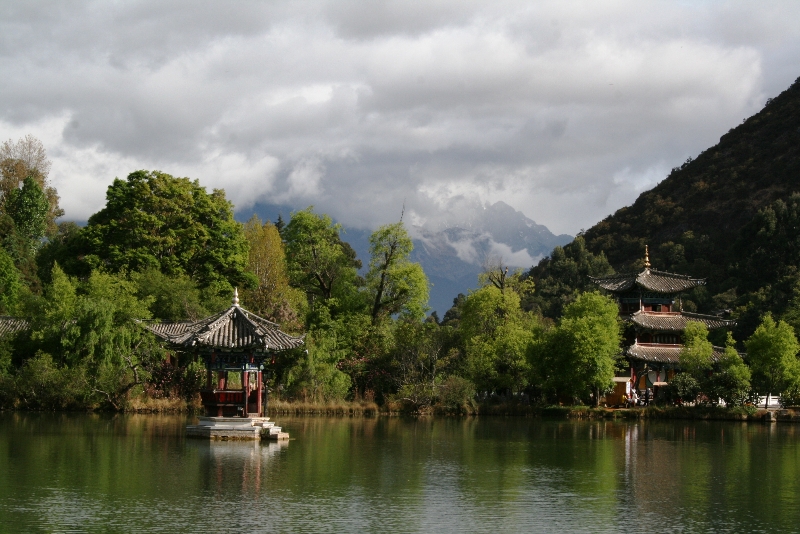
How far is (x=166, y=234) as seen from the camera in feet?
201

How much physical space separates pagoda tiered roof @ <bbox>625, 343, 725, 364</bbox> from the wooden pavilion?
29477 millimetres

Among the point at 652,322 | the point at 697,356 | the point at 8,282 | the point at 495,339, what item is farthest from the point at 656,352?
the point at 8,282

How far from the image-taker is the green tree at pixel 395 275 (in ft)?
204

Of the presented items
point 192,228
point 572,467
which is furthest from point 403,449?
point 192,228

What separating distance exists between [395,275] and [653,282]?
16817 mm

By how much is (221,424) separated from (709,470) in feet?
54.6

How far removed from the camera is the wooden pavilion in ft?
116

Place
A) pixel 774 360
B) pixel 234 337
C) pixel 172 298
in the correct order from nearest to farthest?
pixel 234 337 < pixel 774 360 < pixel 172 298

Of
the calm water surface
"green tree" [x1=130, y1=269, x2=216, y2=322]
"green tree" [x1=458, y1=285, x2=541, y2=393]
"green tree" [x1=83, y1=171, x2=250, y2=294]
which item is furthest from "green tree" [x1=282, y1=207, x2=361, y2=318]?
the calm water surface

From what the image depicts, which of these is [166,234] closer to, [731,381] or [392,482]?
[731,381]

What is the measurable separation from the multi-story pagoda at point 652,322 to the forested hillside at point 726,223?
1180 cm

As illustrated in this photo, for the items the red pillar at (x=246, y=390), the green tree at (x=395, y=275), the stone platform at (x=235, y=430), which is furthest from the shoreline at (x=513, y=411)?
the stone platform at (x=235, y=430)

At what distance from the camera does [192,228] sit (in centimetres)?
6184

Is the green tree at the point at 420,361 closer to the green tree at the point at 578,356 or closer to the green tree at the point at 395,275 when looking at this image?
the green tree at the point at 395,275
